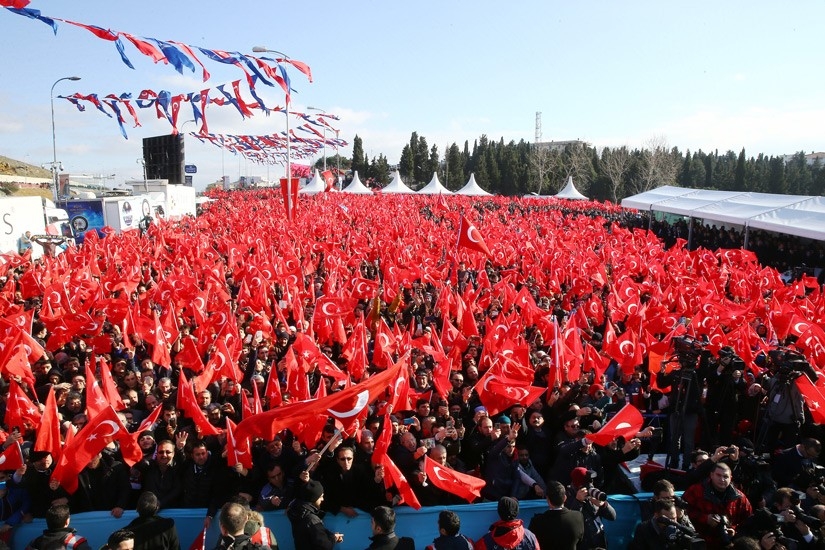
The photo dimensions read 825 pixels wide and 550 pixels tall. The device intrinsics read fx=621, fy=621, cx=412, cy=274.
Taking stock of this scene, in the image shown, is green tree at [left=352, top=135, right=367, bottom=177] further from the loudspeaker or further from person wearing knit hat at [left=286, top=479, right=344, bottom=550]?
person wearing knit hat at [left=286, top=479, right=344, bottom=550]

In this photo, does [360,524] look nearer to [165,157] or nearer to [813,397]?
[813,397]

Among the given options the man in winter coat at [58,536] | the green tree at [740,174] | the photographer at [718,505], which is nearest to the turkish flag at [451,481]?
the photographer at [718,505]

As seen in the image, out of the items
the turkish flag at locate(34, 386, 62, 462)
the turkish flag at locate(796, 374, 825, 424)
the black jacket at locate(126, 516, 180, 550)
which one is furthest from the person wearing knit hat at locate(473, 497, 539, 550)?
the turkish flag at locate(796, 374, 825, 424)

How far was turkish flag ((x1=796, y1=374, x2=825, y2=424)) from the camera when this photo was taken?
6.23 m

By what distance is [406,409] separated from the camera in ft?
21.3

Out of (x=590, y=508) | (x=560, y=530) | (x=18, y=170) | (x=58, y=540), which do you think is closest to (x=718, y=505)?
(x=590, y=508)

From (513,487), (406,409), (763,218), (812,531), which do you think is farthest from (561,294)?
(763,218)

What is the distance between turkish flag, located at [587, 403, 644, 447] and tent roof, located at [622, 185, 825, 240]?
13.6 metres

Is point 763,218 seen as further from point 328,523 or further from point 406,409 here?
point 328,523

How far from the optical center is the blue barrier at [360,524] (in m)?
4.81

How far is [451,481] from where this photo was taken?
16.5ft

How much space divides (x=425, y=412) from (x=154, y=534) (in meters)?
2.86

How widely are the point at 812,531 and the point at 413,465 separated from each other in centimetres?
290

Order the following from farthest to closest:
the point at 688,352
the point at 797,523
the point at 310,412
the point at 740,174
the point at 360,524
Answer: the point at 740,174 → the point at 688,352 → the point at 310,412 → the point at 360,524 → the point at 797,523
